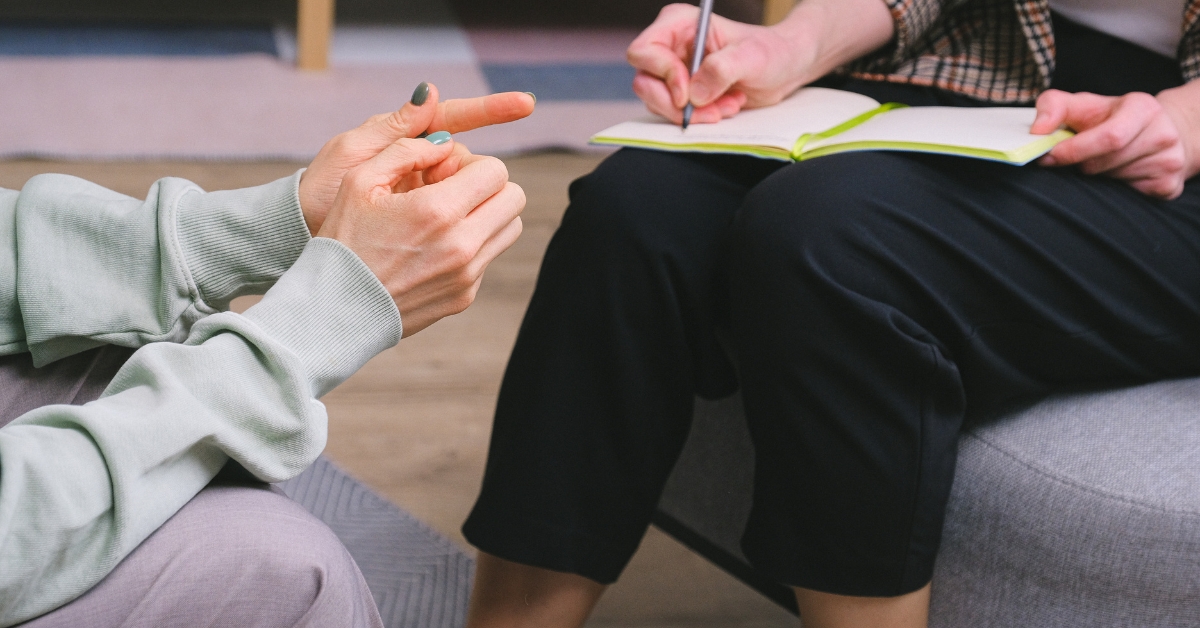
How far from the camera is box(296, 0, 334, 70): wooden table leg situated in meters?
2.25

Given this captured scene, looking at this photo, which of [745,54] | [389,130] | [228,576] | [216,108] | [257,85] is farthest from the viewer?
[257,85]

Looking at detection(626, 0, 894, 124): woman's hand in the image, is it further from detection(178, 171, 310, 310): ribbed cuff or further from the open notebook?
detection(178, 171, 310, 310): ribbed cuff

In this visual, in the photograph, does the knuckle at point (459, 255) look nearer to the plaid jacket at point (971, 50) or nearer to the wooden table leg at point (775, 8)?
the plaid jacket at point (971, 50)

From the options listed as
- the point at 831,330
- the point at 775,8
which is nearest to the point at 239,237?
the point at 831,330

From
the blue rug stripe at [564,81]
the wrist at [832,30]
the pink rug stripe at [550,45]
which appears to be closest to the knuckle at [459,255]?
the wrist at [832,30]

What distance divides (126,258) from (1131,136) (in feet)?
2.12

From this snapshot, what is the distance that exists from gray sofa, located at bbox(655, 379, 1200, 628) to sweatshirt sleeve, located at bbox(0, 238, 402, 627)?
0.41 metres

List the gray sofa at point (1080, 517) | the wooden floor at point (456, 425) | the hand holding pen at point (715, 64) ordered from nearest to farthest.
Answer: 1. the gray sofa at point (1080, 517)
2. the hand holding pen at point (715, 64)
3. the wooden floor at point (456, 425)

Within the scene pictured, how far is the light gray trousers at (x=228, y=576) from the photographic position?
446 millimetres

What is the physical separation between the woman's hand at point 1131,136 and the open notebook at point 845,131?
15mm

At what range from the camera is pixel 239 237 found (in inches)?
24.2

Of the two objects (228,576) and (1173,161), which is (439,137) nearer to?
(228,576)

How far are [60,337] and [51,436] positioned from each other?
15cm

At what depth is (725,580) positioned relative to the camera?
3.52 ft
